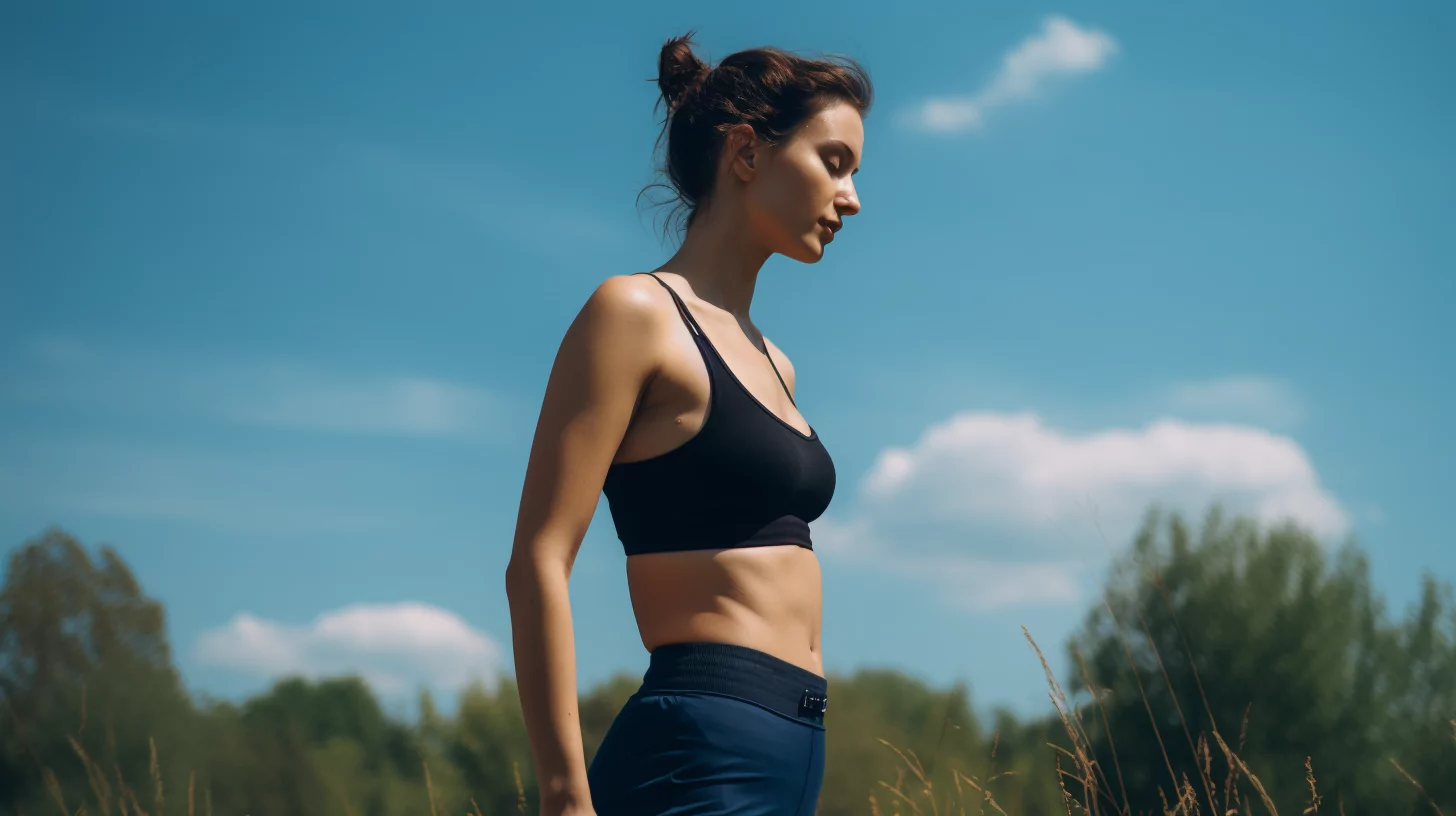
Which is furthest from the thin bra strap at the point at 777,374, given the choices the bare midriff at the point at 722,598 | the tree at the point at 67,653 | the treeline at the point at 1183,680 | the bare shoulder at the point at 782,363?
the tree at the point at 67,653

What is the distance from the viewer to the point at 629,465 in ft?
6.79

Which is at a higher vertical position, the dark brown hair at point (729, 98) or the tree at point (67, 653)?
the tree at point (67, 653)

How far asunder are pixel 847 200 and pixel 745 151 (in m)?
0.23

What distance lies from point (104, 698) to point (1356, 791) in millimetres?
24234

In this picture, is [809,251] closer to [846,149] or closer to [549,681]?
[846,149]

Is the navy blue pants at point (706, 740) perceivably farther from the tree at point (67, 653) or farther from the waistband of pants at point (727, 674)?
Result: the tree at point (67, 653)

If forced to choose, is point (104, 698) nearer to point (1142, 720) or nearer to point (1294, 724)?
point (1142, 720)

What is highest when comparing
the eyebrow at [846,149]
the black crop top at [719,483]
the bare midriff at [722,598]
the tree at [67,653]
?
the tree at [67,653]

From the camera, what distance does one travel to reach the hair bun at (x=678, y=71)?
2592 millimetres

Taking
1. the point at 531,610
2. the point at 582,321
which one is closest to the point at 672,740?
the point at 531,610

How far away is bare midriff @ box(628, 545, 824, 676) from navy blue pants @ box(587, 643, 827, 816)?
0.09ft

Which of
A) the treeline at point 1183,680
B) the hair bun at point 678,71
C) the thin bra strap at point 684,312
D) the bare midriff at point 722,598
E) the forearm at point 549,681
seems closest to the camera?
the forearm at point 549,681

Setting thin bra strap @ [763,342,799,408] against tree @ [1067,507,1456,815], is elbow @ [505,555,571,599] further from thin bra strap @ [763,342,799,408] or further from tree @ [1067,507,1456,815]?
tree @ [1067,507,1456,815]

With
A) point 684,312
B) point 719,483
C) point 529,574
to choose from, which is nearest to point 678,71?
point 684,312
